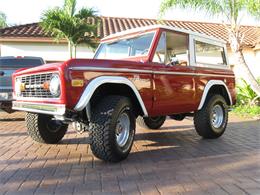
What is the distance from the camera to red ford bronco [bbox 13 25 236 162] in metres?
5.14

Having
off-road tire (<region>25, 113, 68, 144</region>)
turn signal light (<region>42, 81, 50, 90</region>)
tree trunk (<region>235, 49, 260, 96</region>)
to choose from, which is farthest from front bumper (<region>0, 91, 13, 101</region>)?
tree trunk (<region>235, 49, 260, 96</region>)

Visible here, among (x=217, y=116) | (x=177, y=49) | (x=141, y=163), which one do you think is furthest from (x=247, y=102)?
(x=141, y=163)

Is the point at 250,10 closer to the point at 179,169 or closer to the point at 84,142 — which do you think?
the point at 84,142

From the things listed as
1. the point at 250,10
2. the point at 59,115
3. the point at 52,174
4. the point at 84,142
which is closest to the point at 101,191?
Result: the point at 52,174

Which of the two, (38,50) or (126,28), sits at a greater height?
(126,28)

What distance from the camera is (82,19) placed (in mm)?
14289

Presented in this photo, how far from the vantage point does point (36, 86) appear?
18.4ft

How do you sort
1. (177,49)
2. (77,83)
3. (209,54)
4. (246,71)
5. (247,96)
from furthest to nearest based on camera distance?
(247,96) < (246,71) < (209,54) < (177,49) < (77,83)

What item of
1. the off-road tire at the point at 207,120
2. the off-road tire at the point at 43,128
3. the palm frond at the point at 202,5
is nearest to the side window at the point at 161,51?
the off-road tire at the point at 207,120

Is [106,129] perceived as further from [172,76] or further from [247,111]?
[247,111]

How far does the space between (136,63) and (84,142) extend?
213 cm

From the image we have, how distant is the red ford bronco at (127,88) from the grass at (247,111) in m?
4.27

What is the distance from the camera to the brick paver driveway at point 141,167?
4379mm

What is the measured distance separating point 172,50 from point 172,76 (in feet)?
2.23
